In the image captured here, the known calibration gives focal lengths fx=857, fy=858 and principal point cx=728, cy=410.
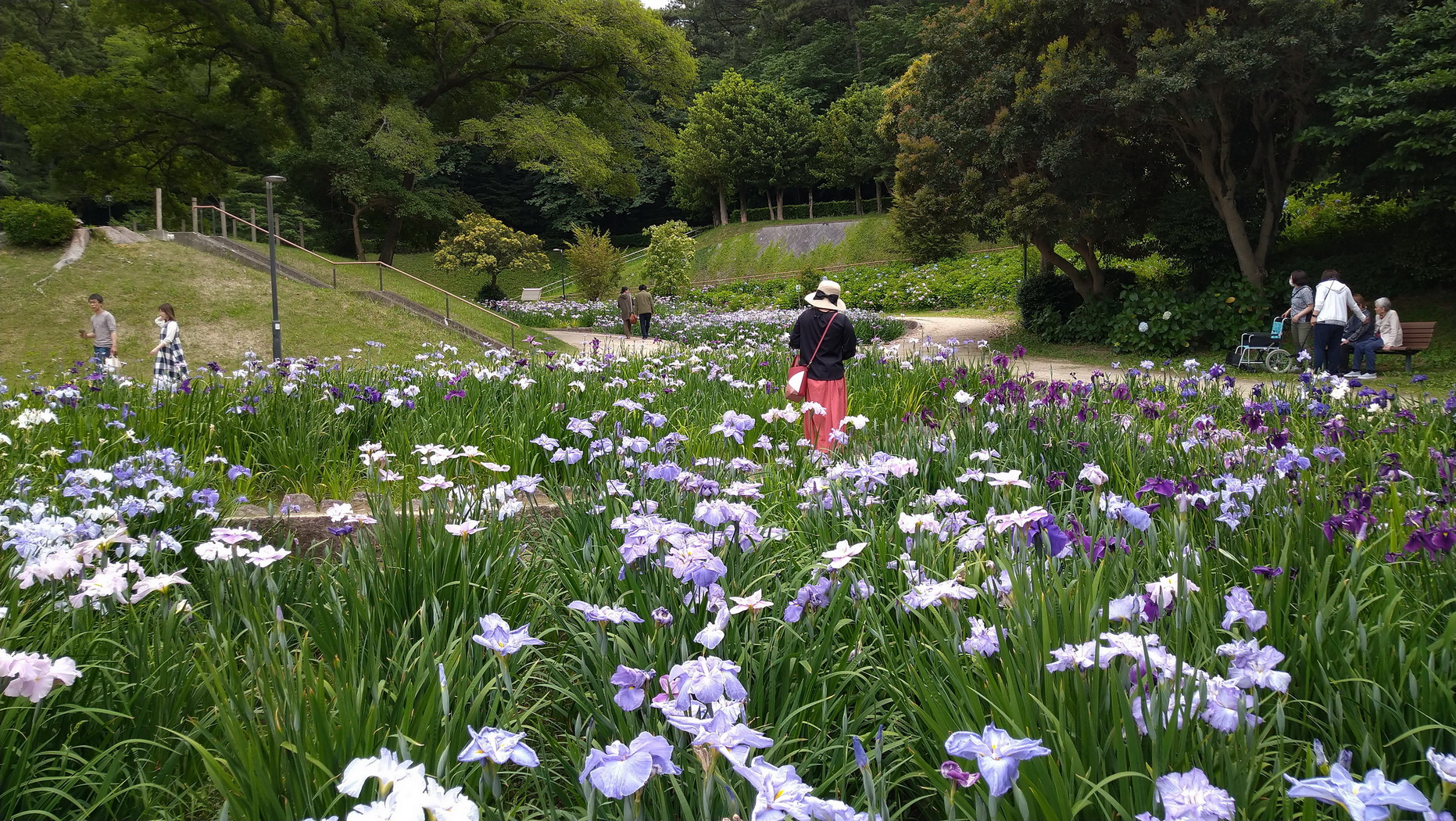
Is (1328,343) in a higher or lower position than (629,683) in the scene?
higher

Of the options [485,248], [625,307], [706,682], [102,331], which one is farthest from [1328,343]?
[485,248]

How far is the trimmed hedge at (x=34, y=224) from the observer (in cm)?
1775

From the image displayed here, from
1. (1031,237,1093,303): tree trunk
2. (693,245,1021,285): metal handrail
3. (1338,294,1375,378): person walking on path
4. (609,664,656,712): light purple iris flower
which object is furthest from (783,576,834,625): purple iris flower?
(693,245,1021,285): metal handrail

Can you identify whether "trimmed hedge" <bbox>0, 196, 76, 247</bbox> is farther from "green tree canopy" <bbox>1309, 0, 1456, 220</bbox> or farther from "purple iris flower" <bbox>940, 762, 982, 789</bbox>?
"green tree canopy" <bbox>1309, 0, 1456, 220</bbox>

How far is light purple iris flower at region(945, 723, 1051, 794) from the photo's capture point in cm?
115

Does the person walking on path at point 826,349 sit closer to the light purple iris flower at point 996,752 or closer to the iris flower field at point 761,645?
the iris flower field at point 761,645

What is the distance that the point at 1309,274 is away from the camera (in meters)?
14.5

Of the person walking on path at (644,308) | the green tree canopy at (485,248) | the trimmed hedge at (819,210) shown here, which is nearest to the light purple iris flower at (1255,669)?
the person walking on path at (644,308)

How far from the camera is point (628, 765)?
1.14 meters

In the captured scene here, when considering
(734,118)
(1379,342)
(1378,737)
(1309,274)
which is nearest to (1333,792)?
(1378,737)

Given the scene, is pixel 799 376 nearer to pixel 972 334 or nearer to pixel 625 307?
pixel 625 307

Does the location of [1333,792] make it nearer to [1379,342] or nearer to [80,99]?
[1379,342]

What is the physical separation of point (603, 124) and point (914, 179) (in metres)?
15.5

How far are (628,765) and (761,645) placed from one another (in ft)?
3.34
